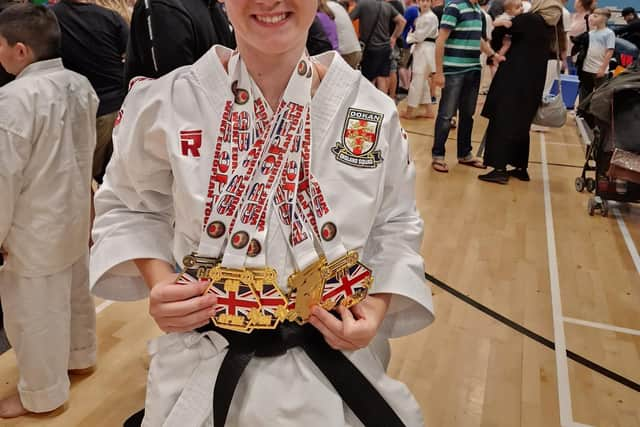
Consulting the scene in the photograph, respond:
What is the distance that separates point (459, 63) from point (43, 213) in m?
3.78

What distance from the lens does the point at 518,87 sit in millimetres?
4391

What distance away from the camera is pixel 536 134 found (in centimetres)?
677

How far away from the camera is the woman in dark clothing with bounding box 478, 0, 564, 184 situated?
4195 mm

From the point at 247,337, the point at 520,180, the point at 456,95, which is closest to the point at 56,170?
the point at 247,337

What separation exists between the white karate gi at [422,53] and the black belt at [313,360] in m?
6.11

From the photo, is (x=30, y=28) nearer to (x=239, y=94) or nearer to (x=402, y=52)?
(x=239, y=94)

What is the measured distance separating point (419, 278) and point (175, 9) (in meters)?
1.07

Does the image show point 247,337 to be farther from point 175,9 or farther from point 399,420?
point 175,9

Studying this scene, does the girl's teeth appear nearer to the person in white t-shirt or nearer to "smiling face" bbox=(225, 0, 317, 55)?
"smiling face" bbox=(225, 0, 317, 55)

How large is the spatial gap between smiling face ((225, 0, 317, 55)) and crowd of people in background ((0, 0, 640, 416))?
0.29 meters

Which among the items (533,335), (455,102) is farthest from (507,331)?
(455,102)

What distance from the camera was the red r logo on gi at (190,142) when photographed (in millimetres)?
843

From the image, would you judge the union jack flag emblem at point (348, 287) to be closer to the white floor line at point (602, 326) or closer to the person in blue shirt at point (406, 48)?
the white floor line at point (602, 326)

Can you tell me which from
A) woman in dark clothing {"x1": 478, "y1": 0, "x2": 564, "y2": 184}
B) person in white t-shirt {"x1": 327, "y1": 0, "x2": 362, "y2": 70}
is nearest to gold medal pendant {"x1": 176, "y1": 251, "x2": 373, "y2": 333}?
woman in dark clothing {"x1": 478, "y1": 0, "x2": 564, "y2": 184}
